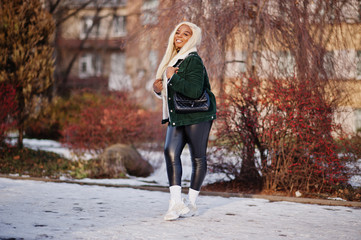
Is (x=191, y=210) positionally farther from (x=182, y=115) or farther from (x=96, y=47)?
(x=96, y=47)

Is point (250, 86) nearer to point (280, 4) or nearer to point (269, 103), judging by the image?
point (269, 103)

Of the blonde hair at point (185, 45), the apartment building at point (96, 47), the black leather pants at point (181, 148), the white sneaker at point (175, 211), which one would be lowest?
the white sneaker at point (175, 211)

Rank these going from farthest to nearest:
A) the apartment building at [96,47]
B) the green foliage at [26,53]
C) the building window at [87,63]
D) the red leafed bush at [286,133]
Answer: the building window at [87,63] → the apartment building at [96,47] → the green foliage at [26,53] → the red leafed bush at [286,133]

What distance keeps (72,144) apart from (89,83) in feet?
71.4

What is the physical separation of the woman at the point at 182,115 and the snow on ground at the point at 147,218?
0.33 m

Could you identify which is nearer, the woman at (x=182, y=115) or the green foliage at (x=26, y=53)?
the woman at (x=182, y=115)

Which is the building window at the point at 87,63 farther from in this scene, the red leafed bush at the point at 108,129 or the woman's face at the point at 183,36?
the woman's face at the point at 183,36

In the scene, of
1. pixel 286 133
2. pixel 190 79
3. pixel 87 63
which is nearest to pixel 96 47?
pixel 87 63

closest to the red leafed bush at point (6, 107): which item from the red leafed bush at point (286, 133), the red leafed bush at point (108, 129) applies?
the red leafed bush at point (108, 129)

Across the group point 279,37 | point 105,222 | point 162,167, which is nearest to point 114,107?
point 162,167

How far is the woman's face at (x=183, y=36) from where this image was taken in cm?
495

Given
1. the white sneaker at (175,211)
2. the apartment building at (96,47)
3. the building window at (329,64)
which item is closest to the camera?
the white sneaker at (175,211)

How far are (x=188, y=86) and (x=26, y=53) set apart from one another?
737 centimetres

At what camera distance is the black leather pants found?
190 inches
